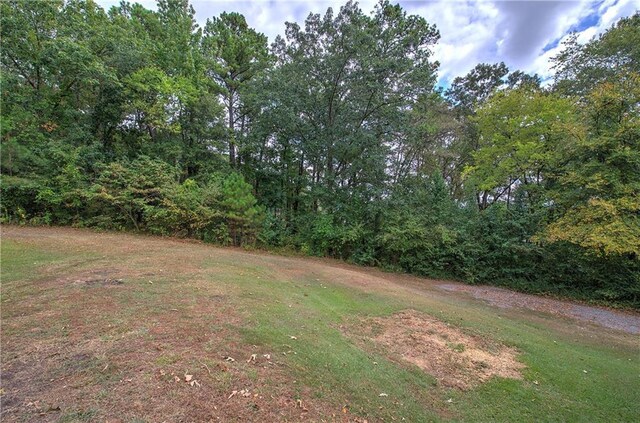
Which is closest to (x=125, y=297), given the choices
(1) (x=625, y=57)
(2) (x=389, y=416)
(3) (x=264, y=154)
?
(2) (x=389, y=416)

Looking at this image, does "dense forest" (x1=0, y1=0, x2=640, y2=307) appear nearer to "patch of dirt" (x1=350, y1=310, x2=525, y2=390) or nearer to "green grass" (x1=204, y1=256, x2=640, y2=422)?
"green grass" (x1=204, y1=256, x2=640, y2=422)

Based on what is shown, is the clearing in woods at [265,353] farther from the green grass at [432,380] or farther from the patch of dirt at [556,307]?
the patch of dirt at [556,307]

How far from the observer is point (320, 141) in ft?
48.5

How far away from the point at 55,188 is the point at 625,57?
78.6 feet

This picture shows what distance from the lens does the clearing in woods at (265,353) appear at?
2.37 m

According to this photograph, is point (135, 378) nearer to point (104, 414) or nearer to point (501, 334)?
point (104, 414)

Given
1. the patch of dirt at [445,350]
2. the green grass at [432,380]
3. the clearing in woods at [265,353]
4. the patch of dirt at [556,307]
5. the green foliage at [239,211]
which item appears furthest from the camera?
the green foliage at [239,211]

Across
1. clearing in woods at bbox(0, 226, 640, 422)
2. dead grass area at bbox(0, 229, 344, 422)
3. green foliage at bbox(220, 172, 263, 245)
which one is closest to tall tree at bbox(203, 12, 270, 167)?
green foliage at bbox(220, 172, 263, 245)

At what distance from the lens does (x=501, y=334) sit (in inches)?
216

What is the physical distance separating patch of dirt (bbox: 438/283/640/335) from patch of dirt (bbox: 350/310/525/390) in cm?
422

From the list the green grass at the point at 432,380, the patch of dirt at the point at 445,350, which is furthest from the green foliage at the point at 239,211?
the patch of dirt at the point at 445,350

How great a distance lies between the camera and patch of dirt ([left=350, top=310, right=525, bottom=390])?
3926mm

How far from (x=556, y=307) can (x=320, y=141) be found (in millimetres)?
11225

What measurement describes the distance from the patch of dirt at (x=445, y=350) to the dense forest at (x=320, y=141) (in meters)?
6.74
